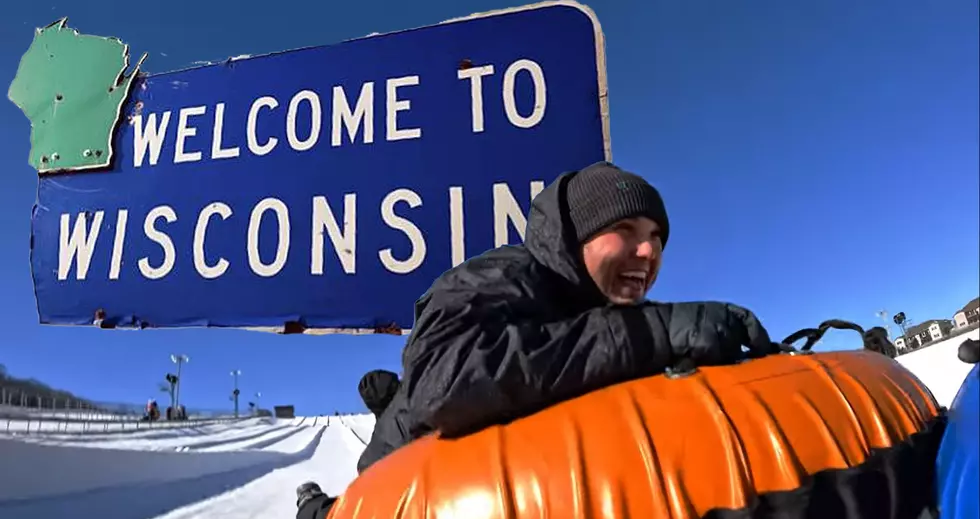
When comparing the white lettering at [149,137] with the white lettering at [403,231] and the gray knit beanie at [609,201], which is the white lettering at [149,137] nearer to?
the white lettering at [403,231]

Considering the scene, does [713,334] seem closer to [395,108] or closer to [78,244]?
[395,108]

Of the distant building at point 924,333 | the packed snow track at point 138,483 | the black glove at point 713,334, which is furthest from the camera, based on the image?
the packed snow track at point 138,483

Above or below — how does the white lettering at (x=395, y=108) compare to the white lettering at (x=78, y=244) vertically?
above

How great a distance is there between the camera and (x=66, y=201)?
5.63ft

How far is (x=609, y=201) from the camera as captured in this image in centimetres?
98

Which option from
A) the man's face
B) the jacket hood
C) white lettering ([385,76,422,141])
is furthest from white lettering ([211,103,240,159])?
the man's face

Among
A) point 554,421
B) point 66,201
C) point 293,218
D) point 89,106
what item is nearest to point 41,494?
point 66,201

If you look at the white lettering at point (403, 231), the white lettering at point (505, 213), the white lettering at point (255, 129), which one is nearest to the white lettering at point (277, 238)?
the white lettering at point (255, 129)

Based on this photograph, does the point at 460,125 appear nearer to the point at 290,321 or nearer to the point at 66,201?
the point at 290,321

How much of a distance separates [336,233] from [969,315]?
1.28 m

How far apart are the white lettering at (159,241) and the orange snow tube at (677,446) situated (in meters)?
1.14

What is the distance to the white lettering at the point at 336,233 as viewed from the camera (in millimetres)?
1521

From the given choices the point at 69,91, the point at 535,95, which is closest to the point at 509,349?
the point at 535,95

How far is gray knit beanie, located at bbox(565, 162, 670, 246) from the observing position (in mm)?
976
